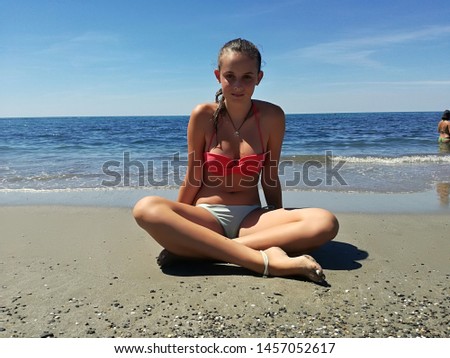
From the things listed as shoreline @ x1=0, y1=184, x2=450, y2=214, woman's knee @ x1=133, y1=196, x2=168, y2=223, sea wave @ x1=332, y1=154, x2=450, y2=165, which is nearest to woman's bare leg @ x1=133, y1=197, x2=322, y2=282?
woman's knee @ x1=133, y1=196, x2=168, y2=223

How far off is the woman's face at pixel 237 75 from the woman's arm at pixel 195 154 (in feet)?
0.98

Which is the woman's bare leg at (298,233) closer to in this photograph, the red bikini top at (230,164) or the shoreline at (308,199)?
the red bikini top at (230,164)

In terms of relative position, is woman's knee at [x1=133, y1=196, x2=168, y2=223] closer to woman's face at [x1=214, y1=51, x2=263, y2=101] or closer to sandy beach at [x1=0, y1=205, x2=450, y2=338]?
sandy beach at [x1=0, y1=205, x2=450, y2=338]

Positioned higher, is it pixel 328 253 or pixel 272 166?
pixel 272 166

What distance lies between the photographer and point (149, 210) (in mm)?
3158

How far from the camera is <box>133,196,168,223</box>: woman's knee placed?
3.14 meters

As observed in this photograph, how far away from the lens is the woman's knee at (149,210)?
10.3 ft

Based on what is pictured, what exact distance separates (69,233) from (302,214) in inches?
95.9

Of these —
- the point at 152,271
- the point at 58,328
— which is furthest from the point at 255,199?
the point at 58,328

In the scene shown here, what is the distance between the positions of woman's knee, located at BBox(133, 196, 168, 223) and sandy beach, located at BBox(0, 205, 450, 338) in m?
0.42

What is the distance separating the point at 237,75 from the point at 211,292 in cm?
170

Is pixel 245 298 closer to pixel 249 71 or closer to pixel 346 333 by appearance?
pixel 346 333

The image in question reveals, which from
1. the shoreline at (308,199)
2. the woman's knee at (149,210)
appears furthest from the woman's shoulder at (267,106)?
the shoreline at (308,199)

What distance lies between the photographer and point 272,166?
12.5 ft
